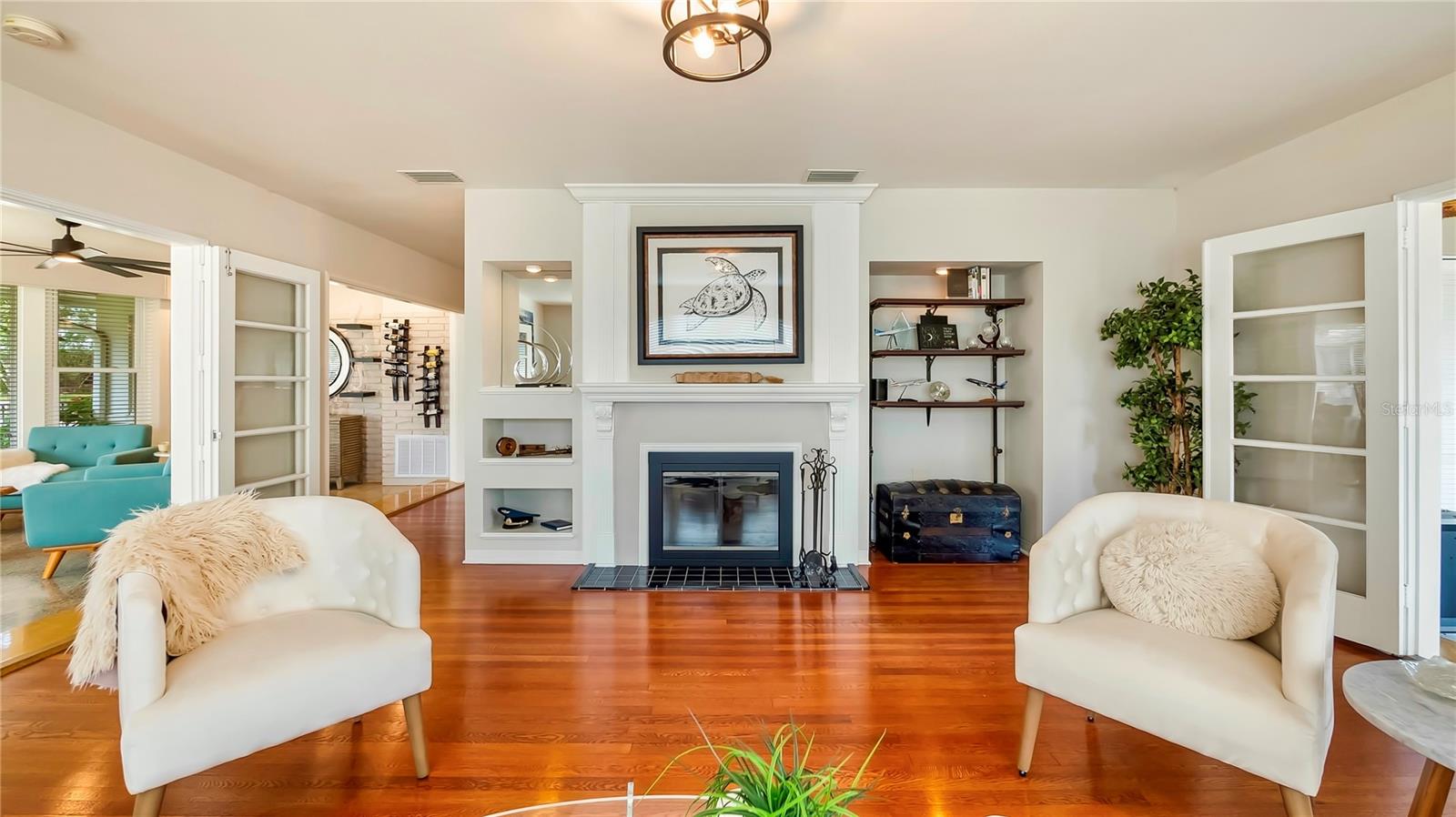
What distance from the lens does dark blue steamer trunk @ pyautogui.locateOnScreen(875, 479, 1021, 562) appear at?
3736 mm

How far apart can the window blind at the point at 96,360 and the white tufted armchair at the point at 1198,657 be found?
771cm

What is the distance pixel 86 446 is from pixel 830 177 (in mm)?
6468

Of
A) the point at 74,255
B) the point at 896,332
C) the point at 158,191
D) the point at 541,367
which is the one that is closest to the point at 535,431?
the point at 541,367

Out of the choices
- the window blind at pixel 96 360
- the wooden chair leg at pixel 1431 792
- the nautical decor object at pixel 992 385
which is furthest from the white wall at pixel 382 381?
the wooden chair leg at pixel 1431 792

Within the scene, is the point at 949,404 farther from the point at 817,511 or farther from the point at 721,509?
the point at 721,509

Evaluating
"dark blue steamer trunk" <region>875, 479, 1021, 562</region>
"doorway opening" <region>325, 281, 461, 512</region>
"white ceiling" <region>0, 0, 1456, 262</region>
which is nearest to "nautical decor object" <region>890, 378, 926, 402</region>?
"dark blue steamer trunk" <region>875, 479, 1021, 562</region>

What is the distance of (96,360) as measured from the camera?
540 centimetres

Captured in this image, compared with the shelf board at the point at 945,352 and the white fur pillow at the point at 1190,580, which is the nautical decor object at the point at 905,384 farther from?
the white fur pillow at the point at 1190,580

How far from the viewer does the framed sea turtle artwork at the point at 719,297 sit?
356cm

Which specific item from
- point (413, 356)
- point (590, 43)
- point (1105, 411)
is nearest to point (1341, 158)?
point (1105, 411)

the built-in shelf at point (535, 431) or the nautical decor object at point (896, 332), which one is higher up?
the nautical decor object at point (896, 332)

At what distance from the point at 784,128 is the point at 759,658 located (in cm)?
242

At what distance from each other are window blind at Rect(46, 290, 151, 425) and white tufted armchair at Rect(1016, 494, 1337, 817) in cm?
771

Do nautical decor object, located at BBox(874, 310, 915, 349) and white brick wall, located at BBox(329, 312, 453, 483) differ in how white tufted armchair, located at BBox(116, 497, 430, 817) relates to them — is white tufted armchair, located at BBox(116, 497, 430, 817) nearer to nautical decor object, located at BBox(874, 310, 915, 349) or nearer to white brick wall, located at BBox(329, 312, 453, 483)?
nautical decor object, located at BBox(874, 310, 915, 349)
